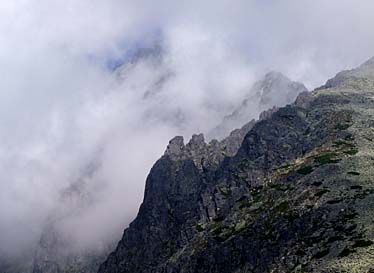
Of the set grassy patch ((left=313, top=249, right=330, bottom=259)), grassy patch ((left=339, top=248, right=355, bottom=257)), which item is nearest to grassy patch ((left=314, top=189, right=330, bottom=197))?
grassy patch ((left=313, top=249, right=330, bottom=259))

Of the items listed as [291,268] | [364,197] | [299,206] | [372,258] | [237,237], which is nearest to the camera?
[372,258]

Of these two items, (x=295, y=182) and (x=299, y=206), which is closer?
(x=299, y=206)

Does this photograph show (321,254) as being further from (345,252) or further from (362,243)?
(362,243)

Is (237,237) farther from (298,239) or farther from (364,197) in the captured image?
(364,197)

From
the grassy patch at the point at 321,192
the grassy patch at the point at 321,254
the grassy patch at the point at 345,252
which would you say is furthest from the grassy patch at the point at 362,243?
the grassy patch at the point at 321,192

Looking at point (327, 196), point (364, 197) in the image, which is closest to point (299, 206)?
point (327, 196)

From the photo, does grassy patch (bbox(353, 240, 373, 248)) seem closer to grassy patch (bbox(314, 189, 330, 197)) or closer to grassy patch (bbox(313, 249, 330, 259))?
grassy patch (bbox(313, 249, 330, 259))

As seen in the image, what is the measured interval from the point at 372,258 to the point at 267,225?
50574 mm

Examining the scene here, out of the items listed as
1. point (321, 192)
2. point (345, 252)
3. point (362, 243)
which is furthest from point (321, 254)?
point (321, 192)

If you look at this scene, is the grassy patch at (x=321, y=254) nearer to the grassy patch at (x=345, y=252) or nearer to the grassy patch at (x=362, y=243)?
the grassy patch at (x=345, y=252)

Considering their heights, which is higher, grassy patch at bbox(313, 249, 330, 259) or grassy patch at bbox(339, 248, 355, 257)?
grassy patch at bbox(313, 249, 330, 259)

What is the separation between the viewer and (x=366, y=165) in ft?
599

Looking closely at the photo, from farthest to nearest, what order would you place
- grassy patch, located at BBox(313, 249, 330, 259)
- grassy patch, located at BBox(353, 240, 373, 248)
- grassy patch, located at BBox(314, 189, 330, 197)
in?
1. grassy patch, located at BBox(314, 189, 330, 197)
2. grassy patch, located at BBox(313, 249, 330, 259)
3. grassy patch, located at BBox(353, 240, 373, 248)

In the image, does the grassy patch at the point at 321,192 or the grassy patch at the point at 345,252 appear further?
the grassy patch at the point at 321,192
